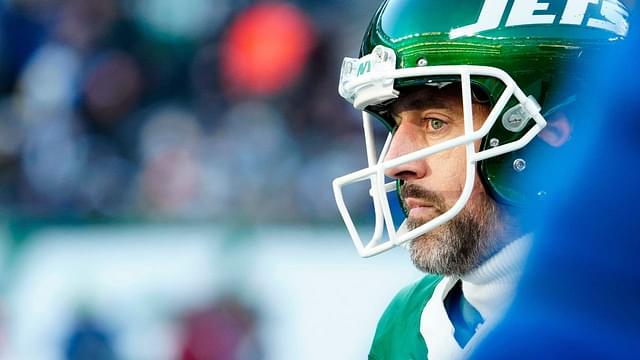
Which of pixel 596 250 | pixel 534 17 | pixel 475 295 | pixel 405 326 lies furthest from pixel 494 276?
pixel 596 250

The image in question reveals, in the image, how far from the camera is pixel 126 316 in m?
4.77

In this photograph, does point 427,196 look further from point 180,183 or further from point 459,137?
point 180,183

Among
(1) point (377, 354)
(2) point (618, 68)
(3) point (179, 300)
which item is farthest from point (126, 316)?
(2) point (618, 68)

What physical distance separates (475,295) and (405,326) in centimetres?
22

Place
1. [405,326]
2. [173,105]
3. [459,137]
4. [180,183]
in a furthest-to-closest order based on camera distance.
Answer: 1. [173,105]
2. [180,183]
3. [405,326]
4. [459,137]

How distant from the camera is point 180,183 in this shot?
5.61 meters

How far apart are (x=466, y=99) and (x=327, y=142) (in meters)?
4.20

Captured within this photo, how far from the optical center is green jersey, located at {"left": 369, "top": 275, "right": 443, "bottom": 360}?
1848 millimetres

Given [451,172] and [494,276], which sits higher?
[451,172]

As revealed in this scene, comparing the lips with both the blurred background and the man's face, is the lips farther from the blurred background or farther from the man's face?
the blurred background

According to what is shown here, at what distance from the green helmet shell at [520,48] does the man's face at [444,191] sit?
0.14 feet

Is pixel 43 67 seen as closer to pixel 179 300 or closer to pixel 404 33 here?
pixel 179 300

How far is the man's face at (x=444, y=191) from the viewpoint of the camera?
168 centimetres

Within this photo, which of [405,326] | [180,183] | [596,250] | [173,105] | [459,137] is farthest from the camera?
[173,105]
